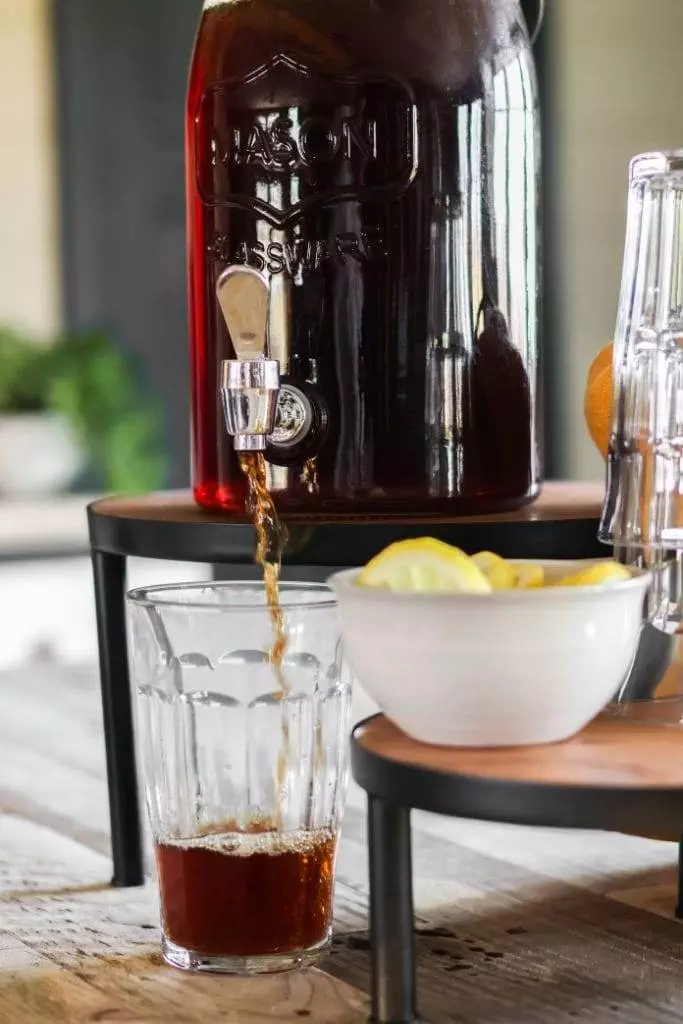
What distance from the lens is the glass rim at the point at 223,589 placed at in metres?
0.91

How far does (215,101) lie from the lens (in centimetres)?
99

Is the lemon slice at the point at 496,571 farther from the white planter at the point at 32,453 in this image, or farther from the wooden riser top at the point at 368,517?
the white planter at the point at 32,453

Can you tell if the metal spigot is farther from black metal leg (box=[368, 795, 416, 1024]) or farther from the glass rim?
black metal leg (box=[368, 795, 416, 1024])

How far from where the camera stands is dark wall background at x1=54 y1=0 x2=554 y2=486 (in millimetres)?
2977

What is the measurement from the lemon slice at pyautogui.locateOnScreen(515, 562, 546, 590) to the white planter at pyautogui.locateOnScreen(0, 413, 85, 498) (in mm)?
2197

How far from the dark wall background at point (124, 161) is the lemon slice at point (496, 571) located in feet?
7.77

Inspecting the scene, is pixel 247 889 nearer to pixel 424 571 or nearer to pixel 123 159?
pixel 424 571

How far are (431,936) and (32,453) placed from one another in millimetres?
2004

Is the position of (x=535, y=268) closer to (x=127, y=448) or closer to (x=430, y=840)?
(x=430, y=840)

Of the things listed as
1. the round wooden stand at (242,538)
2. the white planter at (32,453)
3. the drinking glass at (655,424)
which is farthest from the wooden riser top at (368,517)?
the white planter at (32,453)

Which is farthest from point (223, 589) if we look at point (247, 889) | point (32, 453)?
point (32, 453)

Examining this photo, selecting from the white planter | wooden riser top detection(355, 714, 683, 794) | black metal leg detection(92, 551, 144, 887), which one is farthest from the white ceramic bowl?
the white planter

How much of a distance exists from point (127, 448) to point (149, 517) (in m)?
2.06

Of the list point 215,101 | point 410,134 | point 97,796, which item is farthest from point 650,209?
point 97,796
